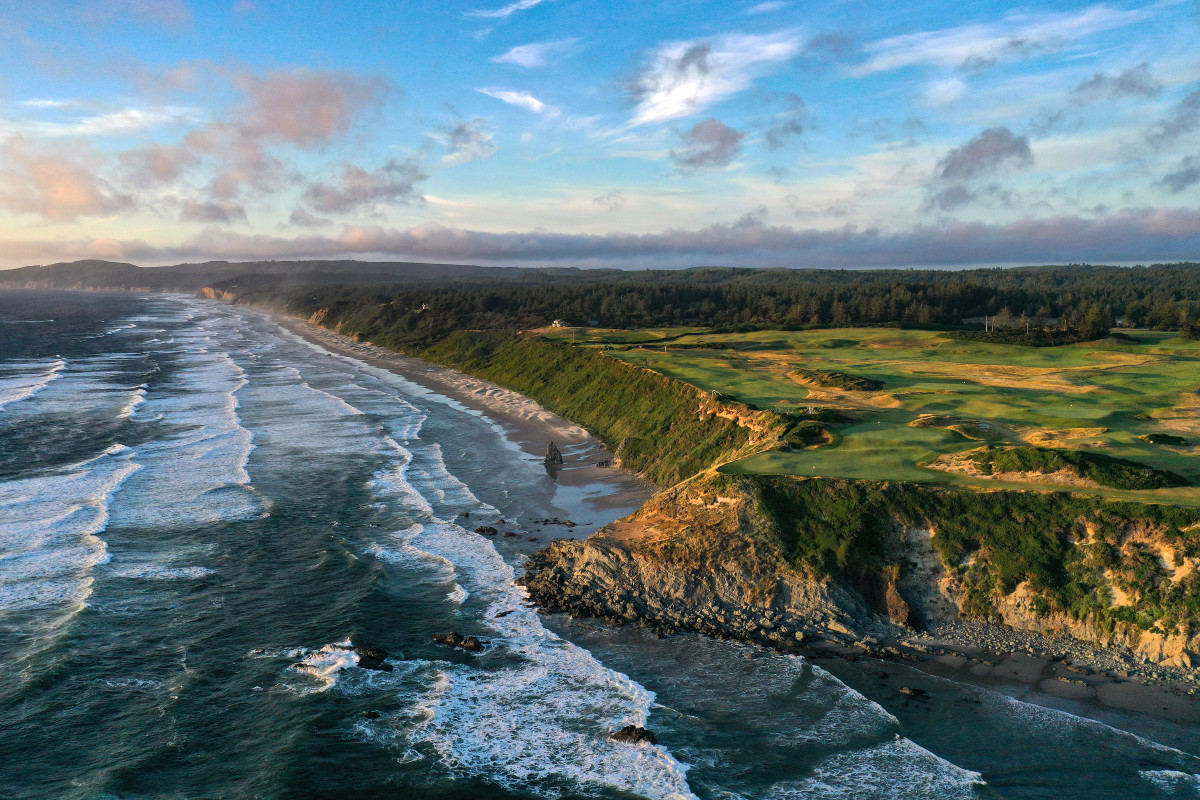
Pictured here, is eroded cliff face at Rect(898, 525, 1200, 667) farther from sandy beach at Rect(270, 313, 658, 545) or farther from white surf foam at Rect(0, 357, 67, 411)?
white surf foam at Rect(0, 357, 67, 411)

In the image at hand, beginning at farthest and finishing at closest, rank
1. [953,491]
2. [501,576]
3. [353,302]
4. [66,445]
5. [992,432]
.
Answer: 1. [353,302]
2. [66,445]
3. [992,432]
4. [501,576]
5. [953,491]

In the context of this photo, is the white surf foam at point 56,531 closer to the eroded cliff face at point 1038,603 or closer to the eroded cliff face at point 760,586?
the eroded cliff face at point 760,586

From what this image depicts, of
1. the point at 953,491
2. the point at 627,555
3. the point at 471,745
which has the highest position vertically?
the point at 953,491

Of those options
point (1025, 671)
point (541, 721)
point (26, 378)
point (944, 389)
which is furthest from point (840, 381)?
point (26, 378)

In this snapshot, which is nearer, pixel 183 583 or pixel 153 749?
pixel 153 749

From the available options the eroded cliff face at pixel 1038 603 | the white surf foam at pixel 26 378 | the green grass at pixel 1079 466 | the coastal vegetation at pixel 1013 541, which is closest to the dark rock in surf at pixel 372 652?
the coastal vegetation at pixel 1013 541

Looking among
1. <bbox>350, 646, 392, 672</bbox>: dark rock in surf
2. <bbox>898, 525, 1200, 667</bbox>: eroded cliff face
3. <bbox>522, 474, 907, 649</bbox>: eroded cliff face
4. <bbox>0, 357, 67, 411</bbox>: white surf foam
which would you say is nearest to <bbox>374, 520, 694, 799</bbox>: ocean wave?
<bbox>350, 646, 392, 672</bbox>: dark rock in surf

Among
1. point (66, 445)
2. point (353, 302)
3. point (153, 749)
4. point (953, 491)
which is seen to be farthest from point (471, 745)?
point (353, 302)

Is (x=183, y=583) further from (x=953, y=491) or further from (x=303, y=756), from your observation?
(x=953, y=491)
